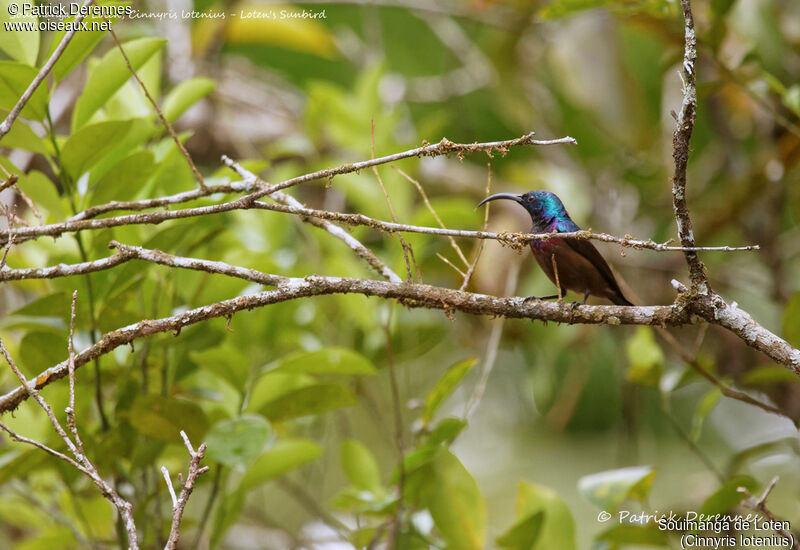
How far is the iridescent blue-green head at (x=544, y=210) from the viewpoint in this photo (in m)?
2.33

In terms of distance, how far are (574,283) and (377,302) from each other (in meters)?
0.76

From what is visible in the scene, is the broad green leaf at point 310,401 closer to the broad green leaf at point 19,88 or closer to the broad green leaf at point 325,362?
the broad green leaf at point 325,362

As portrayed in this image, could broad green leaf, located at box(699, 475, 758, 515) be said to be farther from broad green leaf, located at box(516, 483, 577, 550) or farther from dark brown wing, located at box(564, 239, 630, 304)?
dark brown wing, located at box(564, 239, 630, 304)

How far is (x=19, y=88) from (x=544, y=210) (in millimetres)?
1460

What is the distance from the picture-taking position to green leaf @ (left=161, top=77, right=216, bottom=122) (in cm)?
217

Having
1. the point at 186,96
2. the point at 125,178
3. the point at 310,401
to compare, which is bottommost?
the point at 310,401

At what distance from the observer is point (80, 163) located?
74.0 inches

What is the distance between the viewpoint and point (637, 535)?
6.82ft

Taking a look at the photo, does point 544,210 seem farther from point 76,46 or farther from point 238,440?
point 76,46

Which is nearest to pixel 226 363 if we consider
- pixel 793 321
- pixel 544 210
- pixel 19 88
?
pixel 19 88

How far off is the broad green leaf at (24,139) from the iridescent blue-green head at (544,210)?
4.10 feet

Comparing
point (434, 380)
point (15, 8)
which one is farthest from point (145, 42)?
point (434, 380)

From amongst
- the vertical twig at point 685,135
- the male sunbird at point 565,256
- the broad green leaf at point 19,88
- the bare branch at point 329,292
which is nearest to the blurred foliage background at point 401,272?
the broad green leaf at point 19,88

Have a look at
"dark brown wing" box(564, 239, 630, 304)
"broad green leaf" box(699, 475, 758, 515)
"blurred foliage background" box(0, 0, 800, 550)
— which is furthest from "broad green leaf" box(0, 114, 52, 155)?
"broad green leaf" box(699, 475, 758, 515)
